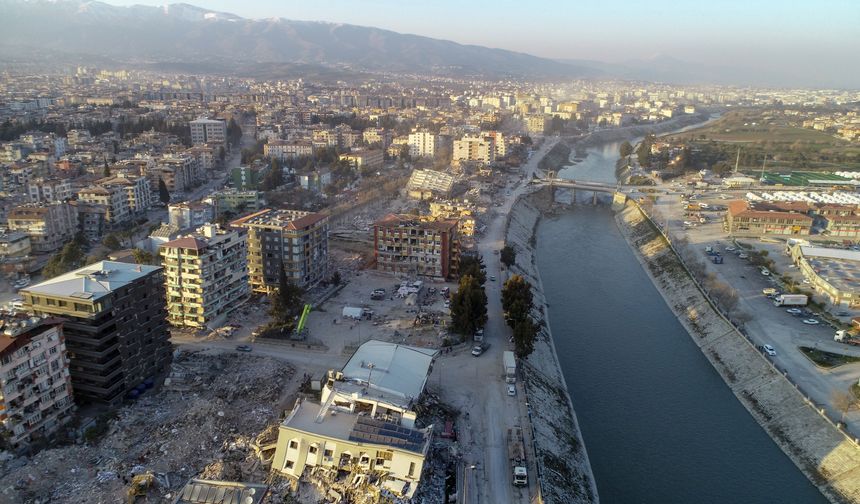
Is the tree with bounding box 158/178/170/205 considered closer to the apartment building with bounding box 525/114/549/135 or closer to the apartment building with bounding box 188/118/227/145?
the apartment building with bounding box 188/118/227/145

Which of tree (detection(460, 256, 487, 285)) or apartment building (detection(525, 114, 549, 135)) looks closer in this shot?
tree (detection(460, 256, 487, 285))

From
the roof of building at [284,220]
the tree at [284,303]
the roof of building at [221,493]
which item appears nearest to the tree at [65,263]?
the roof of building at [284,220]

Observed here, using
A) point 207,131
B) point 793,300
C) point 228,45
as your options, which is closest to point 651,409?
point 793,300

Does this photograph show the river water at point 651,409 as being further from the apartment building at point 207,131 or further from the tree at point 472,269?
the apartment building at point 207,131

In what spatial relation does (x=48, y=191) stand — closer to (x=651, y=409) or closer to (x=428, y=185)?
(x=428, y=185)

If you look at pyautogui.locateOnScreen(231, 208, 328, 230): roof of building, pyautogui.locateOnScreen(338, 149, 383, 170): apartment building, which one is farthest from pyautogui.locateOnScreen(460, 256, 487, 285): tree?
pyautogui.locateOnScreen(338, 149, 383, 170): apartment building
